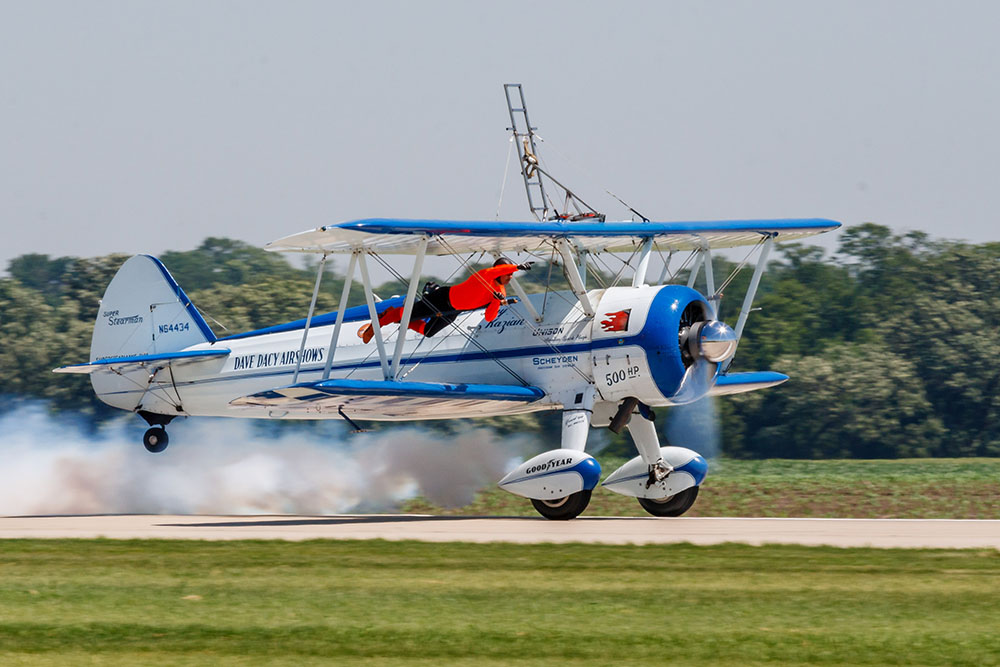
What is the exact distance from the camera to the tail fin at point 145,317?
23.0 m

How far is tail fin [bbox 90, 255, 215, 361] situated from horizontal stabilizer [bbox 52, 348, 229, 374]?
364 mm

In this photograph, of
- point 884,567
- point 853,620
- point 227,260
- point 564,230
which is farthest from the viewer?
point 227,260

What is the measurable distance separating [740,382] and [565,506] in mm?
4140

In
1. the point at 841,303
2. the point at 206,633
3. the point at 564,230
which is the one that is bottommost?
the point at 841,303

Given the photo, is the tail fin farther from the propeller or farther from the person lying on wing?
the propeller

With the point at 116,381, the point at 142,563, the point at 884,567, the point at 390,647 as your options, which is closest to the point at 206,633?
the point at 390,647

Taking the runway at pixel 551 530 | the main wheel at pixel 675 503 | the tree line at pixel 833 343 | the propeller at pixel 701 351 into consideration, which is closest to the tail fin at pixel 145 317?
the runway at pixel 551 530

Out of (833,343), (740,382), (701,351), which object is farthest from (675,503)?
(833,343)

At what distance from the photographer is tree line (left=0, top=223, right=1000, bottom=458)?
45.3 m

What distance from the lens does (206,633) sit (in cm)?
838

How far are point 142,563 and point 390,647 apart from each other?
4.93 m

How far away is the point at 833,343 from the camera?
51.0 meters

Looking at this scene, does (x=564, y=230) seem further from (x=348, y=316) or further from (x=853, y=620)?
(x=853, y=620)

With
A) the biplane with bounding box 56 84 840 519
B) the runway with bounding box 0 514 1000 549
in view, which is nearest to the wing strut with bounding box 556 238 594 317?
the biplane with bounding box 56 84 840 519
